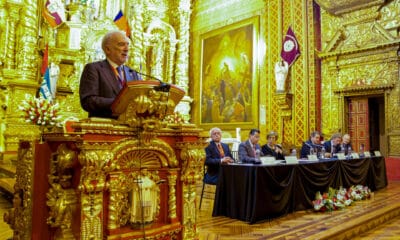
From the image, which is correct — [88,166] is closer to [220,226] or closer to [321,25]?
[220,226]

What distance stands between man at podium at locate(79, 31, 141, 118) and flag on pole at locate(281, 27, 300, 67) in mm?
8622

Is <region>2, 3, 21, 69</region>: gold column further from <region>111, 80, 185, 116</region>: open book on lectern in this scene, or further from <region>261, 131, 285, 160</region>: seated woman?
<region>111, 80, 185, 116</region>: open book on lectern

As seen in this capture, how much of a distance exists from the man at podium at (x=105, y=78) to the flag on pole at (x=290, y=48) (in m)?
8.62

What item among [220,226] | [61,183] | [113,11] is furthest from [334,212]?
[113,11]

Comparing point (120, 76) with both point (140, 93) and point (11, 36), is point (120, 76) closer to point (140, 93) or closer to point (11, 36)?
point (140, 93)

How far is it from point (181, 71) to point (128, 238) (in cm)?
1058

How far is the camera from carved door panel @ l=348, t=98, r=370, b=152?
29.4 feet

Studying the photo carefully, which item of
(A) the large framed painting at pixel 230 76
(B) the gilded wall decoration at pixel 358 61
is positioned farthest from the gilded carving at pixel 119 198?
(A) the large framed painting at pixel 230 76

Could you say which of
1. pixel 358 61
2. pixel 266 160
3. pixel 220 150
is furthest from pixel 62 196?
pixel 358 61

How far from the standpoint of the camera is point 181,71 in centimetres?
1219

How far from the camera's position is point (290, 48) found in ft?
33.3

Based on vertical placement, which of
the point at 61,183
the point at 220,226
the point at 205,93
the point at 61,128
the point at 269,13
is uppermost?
the point at 269,13

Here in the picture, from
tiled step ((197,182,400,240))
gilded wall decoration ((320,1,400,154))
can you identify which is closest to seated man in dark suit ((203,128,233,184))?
tiled step ((197,182,400,240))

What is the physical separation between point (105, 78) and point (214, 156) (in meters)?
3.07
